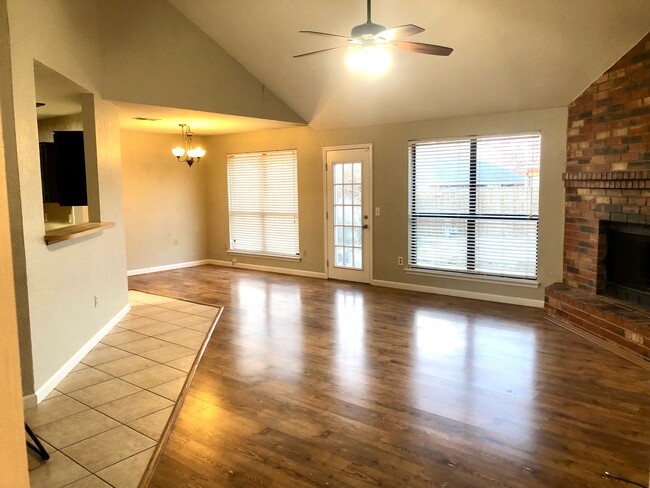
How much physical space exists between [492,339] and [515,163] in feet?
7.44

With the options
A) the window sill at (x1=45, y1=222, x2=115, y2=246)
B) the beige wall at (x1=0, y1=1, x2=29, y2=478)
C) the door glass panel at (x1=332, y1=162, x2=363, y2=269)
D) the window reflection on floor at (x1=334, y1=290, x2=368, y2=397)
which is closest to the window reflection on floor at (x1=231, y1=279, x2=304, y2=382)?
the window reflection on floor at (x1=334, y1=290, x2=368, y2=397)

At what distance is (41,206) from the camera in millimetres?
3496

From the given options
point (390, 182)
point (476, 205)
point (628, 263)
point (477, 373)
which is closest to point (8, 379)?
point (477, 373)

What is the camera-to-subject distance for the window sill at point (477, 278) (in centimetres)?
568

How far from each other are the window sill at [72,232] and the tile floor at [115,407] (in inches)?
43.7

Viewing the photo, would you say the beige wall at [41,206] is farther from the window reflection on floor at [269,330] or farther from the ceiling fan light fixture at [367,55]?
the ceiling fan light fixture at [367,55]

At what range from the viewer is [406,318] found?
5.30 metres

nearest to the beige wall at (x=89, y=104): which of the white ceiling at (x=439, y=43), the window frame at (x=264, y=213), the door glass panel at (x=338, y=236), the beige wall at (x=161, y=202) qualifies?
the white ceiling at (x=439, y=43)

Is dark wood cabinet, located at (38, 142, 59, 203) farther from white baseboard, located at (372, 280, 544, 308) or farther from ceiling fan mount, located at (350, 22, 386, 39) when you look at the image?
white baseboard, located at (372, 280, 544, 308)

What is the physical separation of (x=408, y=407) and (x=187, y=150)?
646 centimetres

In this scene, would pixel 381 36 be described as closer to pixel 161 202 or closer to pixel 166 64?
pixel 166 64

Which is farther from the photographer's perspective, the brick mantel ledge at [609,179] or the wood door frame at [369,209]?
the wood door frame at [369,209]

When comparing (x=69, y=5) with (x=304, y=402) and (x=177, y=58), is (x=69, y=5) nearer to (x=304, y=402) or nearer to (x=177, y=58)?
(x=177, y=58)

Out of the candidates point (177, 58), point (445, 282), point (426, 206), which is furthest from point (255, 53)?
point (445, 282)
